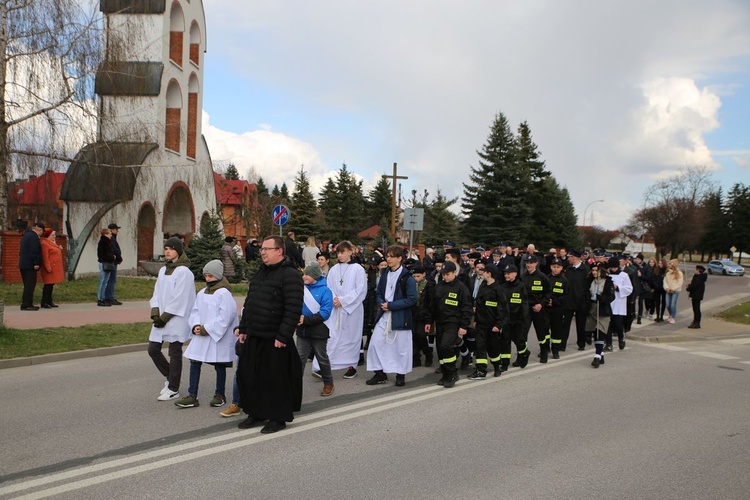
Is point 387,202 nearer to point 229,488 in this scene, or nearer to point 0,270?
point 0,270

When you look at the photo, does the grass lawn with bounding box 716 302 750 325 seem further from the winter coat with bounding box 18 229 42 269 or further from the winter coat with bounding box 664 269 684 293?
Result: the winter coat with bounding box 18 229 42 269

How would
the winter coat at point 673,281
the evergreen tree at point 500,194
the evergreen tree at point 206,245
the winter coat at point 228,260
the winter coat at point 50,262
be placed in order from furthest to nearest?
the evergreen tree at point 500,194, the evergreen tree at point 206,245, the winter coat at point 228,260, the winter coat at point 673,281, the winter coat at point 50,262

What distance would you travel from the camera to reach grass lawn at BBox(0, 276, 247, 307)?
47.5 feet

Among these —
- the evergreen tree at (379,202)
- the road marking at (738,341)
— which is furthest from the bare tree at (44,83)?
the evergreen tree at (379,202)

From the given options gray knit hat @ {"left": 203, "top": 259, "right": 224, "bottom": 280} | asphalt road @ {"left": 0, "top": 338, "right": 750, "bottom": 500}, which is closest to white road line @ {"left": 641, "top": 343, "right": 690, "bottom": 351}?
asphalt road @ {"left": 0, "top": 338, "right": 750, "bottom": 500}

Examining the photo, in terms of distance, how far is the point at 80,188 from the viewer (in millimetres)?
18562

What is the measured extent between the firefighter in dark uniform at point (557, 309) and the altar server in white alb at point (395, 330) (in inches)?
132

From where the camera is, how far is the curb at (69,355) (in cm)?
832

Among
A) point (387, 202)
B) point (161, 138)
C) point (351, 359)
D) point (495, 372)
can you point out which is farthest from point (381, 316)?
point (387, 202)

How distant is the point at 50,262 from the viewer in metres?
12.9

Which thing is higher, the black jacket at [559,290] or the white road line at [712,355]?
the black jacket at [559,290]

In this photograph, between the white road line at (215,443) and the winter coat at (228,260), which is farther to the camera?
the winter coat at (228,260)

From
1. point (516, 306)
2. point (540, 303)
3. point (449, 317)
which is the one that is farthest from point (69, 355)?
point (540, 303)

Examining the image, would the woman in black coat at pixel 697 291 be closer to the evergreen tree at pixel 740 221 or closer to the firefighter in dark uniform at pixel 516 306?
the firefighter in dark uniform at pixel 516 306
